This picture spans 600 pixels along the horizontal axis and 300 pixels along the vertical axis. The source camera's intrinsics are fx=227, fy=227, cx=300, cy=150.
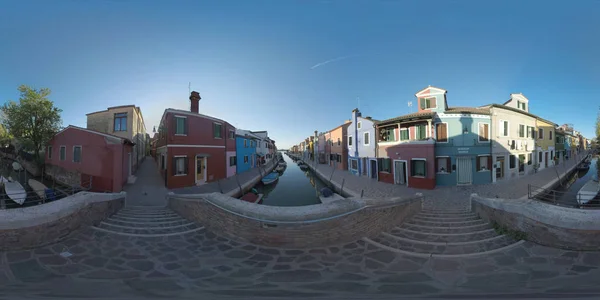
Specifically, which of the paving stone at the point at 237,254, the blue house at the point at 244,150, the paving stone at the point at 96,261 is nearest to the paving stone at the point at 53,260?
the paving stone at the point at 96,261

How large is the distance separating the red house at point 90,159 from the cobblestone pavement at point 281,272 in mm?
8147

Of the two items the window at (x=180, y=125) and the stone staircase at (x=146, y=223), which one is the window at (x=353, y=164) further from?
the stone staircase at (x=146, y=223)

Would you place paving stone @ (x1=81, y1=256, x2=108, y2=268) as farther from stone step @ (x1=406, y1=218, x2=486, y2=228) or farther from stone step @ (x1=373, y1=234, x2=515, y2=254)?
stone step @ (x1=406, y1=218, x2=486, y2=228)

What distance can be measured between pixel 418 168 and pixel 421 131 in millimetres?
2571

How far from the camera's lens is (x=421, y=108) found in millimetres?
16328

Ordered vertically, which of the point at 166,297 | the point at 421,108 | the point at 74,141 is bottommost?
the point at 166,297

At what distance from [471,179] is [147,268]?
59.2ft

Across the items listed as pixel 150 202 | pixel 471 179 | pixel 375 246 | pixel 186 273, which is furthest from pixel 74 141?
pixel 471 179

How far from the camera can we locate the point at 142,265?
4891 mm

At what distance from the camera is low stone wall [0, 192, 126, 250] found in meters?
5.66

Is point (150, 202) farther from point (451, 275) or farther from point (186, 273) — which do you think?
point (451, 275)

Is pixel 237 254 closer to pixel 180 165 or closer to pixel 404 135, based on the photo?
pixel 180 165

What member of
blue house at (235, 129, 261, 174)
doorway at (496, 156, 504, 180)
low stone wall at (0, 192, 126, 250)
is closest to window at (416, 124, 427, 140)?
doorway at (496, 156, 504, 180)

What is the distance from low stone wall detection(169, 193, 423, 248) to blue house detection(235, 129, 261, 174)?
58.2ft
